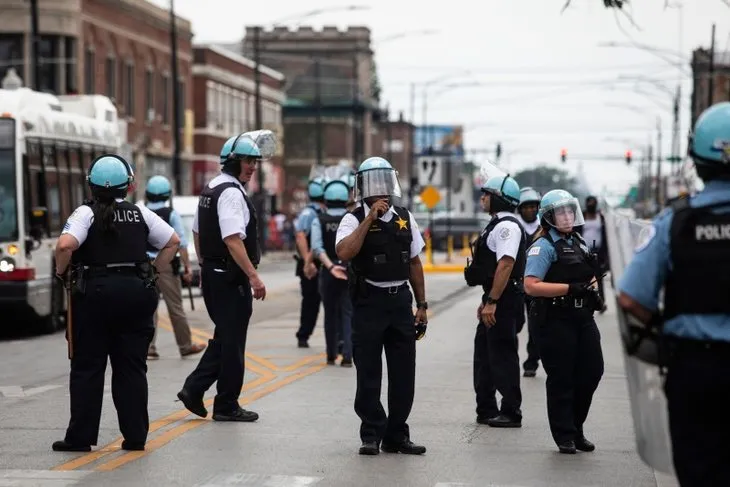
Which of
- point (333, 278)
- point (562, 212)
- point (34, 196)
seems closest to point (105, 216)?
point (562, 212)

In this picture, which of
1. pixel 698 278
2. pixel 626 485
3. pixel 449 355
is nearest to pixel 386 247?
pixel 626 485

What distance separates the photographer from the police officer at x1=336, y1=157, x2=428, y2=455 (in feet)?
34.2

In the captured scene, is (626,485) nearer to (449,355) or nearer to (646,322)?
(646,322)

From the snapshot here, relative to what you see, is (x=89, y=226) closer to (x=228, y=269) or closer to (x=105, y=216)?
(x=105, y=216)

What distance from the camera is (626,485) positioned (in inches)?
373

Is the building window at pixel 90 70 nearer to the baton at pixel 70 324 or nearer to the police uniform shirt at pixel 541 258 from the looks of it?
the baton at pixel 70 324

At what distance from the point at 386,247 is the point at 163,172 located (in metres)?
53.4

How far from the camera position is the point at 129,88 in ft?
191

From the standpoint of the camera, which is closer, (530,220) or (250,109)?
(530,220)

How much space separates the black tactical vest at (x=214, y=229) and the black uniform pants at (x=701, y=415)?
6000 millimetres

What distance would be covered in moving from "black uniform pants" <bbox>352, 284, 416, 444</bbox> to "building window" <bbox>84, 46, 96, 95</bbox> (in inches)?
1705

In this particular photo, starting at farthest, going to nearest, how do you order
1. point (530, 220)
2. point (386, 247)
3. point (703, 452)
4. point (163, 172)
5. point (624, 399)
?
point (163, 172) < point (530, 220) < point (624, 399) < point (386, 247) < point (703, 452)

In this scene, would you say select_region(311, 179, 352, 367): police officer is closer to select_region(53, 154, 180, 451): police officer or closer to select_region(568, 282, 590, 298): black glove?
select_region(53, 154, 180, 451): police officer

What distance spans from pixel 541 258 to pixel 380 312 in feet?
3.59
